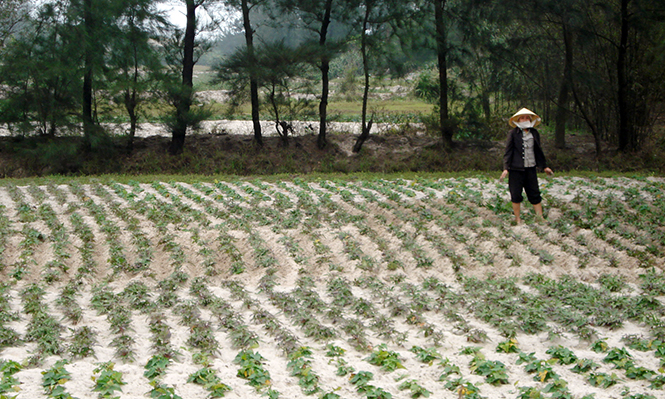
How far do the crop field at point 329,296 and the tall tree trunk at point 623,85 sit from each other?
7.64m

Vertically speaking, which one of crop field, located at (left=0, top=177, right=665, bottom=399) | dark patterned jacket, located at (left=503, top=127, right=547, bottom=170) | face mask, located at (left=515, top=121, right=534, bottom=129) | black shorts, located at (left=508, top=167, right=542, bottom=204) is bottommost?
crop field, located at (left=0, top=177, right=665, bottom=399)

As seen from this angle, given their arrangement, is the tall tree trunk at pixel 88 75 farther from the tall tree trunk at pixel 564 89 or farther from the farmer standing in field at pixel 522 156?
the tall tree trunk at pixel 564 89

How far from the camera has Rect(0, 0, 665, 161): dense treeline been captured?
1706cm

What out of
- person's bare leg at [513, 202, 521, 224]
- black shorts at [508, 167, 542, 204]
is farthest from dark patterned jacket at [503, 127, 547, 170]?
person's bare leg at [513, 202, 521, 224]

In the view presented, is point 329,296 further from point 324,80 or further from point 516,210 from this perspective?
point 324,80

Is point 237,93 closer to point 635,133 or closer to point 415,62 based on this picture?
point 415,62

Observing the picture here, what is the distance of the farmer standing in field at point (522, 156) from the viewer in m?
9.26

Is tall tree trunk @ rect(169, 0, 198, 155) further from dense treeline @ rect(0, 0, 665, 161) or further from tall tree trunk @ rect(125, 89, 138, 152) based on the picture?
tall tree trunk @ rect(125, 89, 138, 152)

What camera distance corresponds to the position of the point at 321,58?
18.4 metres

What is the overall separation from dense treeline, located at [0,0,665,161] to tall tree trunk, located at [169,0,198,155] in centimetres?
4

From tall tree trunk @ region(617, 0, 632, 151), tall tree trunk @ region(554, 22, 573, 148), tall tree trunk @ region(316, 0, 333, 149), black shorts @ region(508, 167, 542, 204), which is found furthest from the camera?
tall tree trunk @ region(316, 0, 333, 149)

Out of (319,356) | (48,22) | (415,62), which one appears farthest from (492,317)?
(48,22)

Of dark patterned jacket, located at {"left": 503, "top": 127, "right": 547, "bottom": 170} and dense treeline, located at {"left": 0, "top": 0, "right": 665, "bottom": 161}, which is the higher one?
dense treeline, located at {"left": 0, "top": 0, "right": 665, "bottom": 161}

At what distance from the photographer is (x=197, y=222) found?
9523 mm
